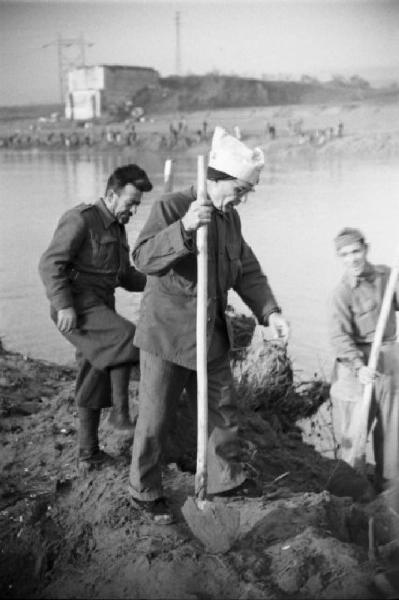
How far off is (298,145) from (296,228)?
15.6 feet

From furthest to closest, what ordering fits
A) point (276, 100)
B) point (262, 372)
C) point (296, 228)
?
point (276, 100) → point (296, 228) → point (262, 372)

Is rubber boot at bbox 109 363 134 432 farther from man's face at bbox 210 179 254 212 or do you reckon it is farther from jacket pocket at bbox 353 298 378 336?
jacket pocket at bbox 353 298 378 336

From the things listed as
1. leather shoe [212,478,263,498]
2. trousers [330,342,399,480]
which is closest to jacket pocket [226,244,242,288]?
leather shoe [212,478,263,498]

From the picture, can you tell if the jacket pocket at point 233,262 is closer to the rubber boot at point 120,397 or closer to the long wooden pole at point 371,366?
the rubber boot at point 120,397

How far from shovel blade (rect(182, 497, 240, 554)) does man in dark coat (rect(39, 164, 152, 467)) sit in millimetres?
906

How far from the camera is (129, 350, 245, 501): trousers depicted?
303cm

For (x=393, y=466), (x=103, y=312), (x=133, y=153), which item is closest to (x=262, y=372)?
(x=393, y=466)

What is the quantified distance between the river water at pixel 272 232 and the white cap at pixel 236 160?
3.78 meters

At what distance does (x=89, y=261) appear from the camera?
3660 mm

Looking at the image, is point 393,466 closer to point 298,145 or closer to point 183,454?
point 183,454

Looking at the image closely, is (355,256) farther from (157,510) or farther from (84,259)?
(157,510)

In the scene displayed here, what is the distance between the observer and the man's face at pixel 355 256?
153 inches

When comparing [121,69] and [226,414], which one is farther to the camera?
[121,69]

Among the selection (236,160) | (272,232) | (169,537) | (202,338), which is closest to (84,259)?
(202,338)
